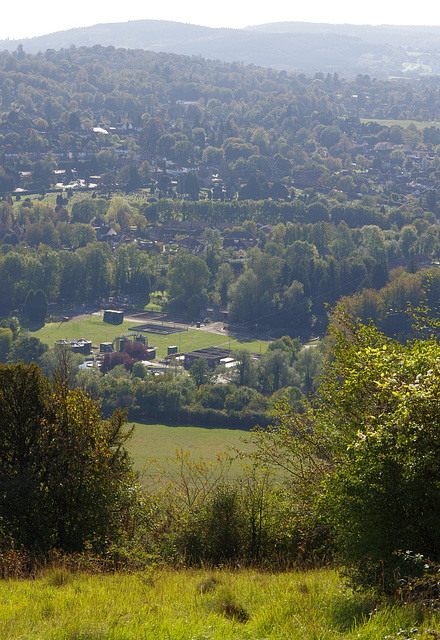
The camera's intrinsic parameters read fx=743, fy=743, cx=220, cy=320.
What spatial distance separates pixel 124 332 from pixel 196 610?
64.7 meters

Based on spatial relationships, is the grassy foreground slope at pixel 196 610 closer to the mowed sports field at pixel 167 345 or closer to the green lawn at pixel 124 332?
the mowed sports field at pixel 167 345

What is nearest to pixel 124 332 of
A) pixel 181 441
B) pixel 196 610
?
pixel 181 441

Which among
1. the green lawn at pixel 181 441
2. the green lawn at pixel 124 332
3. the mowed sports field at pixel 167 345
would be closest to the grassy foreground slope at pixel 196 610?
the green lawn at pixel 181 441

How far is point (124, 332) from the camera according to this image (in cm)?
7150

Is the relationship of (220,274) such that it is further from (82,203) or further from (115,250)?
(82,203)

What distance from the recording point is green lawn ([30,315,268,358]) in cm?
6888

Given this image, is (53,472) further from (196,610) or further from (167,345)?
(167,345)

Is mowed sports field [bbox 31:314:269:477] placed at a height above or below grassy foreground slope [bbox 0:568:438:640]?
below

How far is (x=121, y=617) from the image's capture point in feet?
23.0

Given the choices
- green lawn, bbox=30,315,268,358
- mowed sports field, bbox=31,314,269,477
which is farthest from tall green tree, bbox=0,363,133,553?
green lawn, bbox=30,315,268,358

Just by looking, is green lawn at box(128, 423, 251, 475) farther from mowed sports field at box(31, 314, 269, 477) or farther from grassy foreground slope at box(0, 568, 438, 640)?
grassy foreground slope at box(0, 568, 438, 640)

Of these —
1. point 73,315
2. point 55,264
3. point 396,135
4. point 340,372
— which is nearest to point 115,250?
point 55,264

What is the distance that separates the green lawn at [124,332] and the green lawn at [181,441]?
56.7 feet

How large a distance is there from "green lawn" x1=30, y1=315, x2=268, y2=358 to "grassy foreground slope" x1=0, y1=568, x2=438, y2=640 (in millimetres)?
57966
